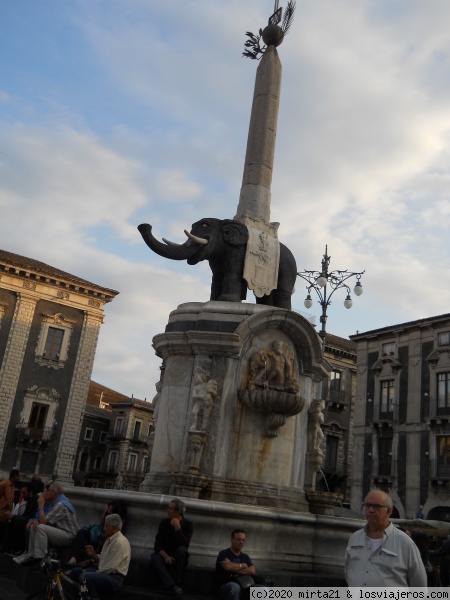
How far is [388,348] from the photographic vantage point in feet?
129

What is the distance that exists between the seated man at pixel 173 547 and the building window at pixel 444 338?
103 feet

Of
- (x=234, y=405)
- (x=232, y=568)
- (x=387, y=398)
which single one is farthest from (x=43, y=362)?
(x=232, y=568)

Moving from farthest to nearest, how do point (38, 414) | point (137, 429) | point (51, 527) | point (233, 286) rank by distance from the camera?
point (137, 429), point (38, 414), point (233, 286), point (51, 527)

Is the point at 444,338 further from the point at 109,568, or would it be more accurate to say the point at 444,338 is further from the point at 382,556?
the point at 382,556

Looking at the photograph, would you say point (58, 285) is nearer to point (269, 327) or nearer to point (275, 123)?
point (275, 123)

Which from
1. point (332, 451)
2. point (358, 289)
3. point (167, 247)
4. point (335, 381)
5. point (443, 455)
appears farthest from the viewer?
point (335, 381)

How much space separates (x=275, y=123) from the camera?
1341 cm

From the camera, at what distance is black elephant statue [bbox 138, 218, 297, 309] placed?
1105 cm

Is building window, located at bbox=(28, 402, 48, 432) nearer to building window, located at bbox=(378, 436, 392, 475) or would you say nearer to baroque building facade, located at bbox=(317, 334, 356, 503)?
baroque building facade, located at bbox=(317, 334, 356, 503)

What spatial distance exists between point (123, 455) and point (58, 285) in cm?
2028

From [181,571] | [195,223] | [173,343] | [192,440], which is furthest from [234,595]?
[195,223]

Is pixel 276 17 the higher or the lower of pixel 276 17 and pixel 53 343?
the higher

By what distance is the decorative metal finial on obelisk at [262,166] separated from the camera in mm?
11648

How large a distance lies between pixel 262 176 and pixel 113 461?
150 feet
